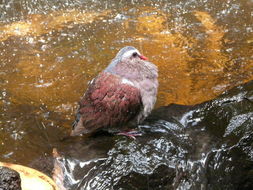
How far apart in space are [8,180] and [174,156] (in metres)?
1.61

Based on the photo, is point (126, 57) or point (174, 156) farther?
point (126, 57)

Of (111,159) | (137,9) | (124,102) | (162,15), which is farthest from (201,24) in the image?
(111,159)

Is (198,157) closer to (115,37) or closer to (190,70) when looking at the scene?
(190,70)

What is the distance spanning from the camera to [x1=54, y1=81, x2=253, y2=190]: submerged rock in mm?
3045

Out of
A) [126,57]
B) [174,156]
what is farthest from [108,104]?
[174,156]

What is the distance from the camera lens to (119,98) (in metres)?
3.51

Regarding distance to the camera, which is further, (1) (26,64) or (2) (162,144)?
(1) (26,64)

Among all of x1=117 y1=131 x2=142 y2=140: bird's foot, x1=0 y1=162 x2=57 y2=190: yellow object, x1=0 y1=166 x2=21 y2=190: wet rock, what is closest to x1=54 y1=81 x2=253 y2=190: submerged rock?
x1=117 y1=131 x2=142 y2=140: bird's foot

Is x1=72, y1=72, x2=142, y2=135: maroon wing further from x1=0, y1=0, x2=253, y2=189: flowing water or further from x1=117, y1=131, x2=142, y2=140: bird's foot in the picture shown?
x1=0, y1=0, x2=253, y2=189: flowing water

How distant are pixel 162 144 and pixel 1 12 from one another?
265 inches

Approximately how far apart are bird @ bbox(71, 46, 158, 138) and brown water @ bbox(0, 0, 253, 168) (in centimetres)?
60

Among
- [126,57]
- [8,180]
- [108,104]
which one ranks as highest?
[126,57]

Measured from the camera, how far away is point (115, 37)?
6965 millimetres

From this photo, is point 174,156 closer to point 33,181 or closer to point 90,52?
point 33,181
